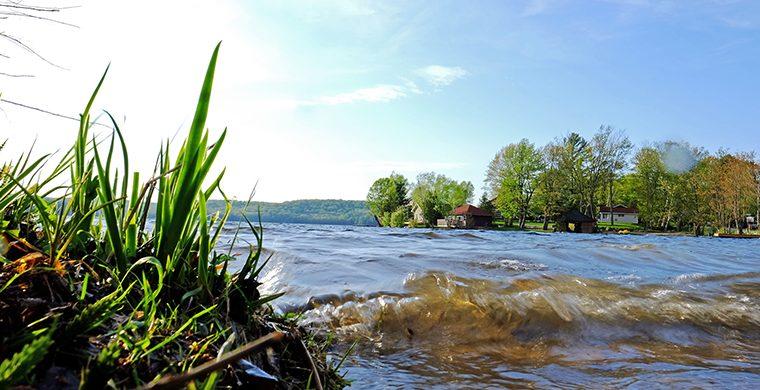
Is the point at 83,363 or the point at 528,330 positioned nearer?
the point at 83,363

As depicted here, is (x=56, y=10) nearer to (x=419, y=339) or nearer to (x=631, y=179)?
(x=419, y=339)

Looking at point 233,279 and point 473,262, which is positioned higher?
point 233,279

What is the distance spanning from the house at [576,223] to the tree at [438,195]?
2644cm

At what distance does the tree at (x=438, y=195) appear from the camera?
91.8m

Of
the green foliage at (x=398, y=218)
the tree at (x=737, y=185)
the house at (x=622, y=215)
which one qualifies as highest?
the tree at (x=737, y=185)

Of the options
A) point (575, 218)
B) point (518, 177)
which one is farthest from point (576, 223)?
point (518, 177)

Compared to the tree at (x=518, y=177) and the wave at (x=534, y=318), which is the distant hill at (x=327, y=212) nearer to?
the tree at (x=518, y=177)

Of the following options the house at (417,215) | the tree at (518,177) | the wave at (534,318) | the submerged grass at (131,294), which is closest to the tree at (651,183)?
the tree at (518,177)

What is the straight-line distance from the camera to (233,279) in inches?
67.2

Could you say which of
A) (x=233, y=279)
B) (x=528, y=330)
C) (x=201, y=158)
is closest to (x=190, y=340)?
(x=233, y=279)

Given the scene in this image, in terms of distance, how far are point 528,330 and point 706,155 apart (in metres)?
83.4

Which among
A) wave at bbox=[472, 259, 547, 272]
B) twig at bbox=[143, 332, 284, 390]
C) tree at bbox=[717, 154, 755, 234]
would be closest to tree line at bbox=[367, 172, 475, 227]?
tree at bbox=[717, 154, 755, 234]

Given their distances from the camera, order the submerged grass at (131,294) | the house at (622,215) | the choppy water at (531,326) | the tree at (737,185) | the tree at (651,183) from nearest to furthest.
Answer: the submerged grass at (131,294), the choppy water at (531,326), the tree at (737,185), the tree at (651,183), the house at (622,215)

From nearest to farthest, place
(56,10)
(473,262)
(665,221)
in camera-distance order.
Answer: (56,10) → (473,262) → (665,221)
